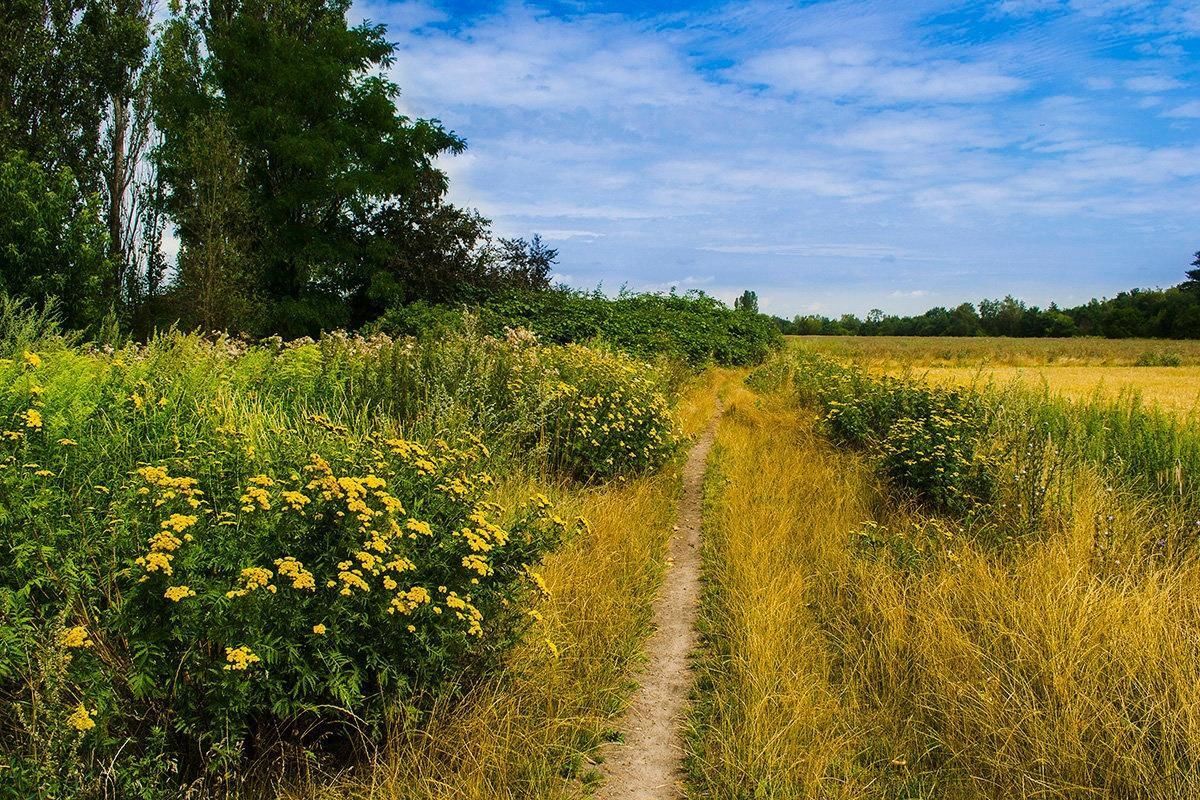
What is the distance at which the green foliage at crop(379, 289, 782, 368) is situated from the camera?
768 inches

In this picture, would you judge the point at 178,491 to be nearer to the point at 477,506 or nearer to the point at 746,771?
→ the point at 477,506

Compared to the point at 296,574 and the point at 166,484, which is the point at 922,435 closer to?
the point at 296,574

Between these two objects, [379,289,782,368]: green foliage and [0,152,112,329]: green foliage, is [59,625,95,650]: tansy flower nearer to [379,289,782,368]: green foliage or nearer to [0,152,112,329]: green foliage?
[379,289,782,368]: green foliage

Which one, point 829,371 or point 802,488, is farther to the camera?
point 829,371

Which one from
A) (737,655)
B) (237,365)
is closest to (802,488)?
(737,655)

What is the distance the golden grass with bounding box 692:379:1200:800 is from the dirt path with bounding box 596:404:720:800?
0.41 ft

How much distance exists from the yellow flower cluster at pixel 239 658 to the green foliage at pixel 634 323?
13990 mm

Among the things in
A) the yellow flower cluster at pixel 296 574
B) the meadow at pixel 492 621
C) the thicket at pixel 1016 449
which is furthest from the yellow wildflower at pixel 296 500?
the thicket at pixel 1016 449

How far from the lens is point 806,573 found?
4840mm

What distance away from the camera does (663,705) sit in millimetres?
3453

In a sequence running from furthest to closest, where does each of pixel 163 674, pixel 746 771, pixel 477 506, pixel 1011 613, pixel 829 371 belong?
pixel 829 371 < pixel 1011 613 < pixel 477 506 < pixel 746 771 < pixel 163 674

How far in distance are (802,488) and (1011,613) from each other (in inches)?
130

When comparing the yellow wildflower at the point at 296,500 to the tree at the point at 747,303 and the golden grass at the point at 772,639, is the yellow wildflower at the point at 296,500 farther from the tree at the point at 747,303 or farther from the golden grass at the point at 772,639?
the tree at the point at 747,303

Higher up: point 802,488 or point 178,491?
point 178,491
